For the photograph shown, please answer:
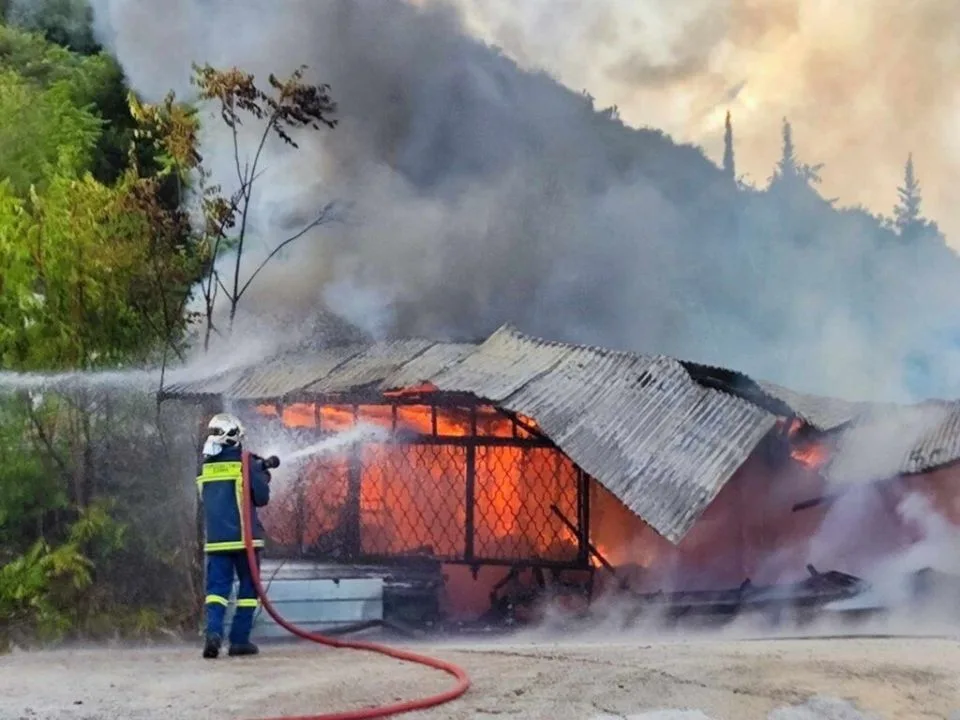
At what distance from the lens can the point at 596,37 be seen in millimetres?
15961

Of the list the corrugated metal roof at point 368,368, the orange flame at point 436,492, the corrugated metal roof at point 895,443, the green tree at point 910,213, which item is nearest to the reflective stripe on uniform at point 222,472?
the corrugated metal roof at point 368,368

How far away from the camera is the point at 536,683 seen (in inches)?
249

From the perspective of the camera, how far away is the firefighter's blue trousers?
7.36 m

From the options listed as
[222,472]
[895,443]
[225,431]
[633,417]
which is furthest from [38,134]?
[895,443]

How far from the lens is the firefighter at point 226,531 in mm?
7336

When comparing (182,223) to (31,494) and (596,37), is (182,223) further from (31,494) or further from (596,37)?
(596,37)

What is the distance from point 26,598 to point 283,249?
16.9 ft

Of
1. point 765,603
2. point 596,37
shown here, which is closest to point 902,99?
point 596,37

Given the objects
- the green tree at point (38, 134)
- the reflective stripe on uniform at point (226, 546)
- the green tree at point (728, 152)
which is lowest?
the reflective stripe on uniform at point (226, 546)

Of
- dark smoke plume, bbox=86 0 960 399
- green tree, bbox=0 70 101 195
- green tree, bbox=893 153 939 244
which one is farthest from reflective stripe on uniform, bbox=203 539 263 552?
green tree, bbox=893 153 939 244

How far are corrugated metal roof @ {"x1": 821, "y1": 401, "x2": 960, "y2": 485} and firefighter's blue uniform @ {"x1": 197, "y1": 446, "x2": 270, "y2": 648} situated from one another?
6679 millimetres

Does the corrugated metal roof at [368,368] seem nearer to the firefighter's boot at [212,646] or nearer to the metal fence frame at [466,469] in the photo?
the metal fence frame at [466,469]

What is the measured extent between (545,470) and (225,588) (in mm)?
4190

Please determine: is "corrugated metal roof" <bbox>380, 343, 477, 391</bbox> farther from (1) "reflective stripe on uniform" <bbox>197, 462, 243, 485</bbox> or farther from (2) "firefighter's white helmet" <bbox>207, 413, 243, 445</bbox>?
(1) "reflective stripe on uniform" <bbox>197, 462, 243, 485</bbox>
